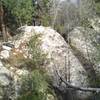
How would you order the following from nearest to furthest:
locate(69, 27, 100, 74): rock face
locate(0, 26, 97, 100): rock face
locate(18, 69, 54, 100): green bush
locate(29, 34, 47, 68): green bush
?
1. locate(18, 69, 54, 100): green bush
2. locate(29, 34, 47, 68): green bush
3. locate(0, 26, 97, 100): rock face
4. locate(69, 27, 100, 74): rock face

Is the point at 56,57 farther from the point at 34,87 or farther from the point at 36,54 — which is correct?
the point at 34,87

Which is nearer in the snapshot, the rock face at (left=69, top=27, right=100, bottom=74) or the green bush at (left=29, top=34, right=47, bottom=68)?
the green bush at (left=29, top=34, right=47, bottom=68)

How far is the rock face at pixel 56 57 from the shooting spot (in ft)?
27.7

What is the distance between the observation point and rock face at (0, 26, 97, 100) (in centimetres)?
843

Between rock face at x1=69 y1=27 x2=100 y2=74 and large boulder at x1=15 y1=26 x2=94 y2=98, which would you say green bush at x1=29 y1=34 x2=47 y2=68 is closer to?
large boulder at x1=15 y1=26 x2=94 y2=98

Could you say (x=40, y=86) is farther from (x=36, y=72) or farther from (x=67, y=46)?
(x=67, y=46)

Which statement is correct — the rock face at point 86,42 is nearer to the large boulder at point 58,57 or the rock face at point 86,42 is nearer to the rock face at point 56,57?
the rock face at point 56,57

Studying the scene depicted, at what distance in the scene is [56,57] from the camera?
8.68 m

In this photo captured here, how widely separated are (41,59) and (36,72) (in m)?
0.57

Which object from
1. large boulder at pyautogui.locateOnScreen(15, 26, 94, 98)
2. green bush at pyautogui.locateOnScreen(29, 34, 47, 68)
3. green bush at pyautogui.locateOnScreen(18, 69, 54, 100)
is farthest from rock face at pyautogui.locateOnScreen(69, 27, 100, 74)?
A: green bush at pyautogui.locateOnScreen(18, 69, 54, 100)

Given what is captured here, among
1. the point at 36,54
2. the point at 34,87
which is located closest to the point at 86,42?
the point at 36,54

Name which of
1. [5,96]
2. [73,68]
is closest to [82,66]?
A: [73,68]

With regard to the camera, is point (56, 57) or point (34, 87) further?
point (56, 57)

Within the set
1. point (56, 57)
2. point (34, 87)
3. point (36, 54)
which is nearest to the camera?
point (34, 87)
